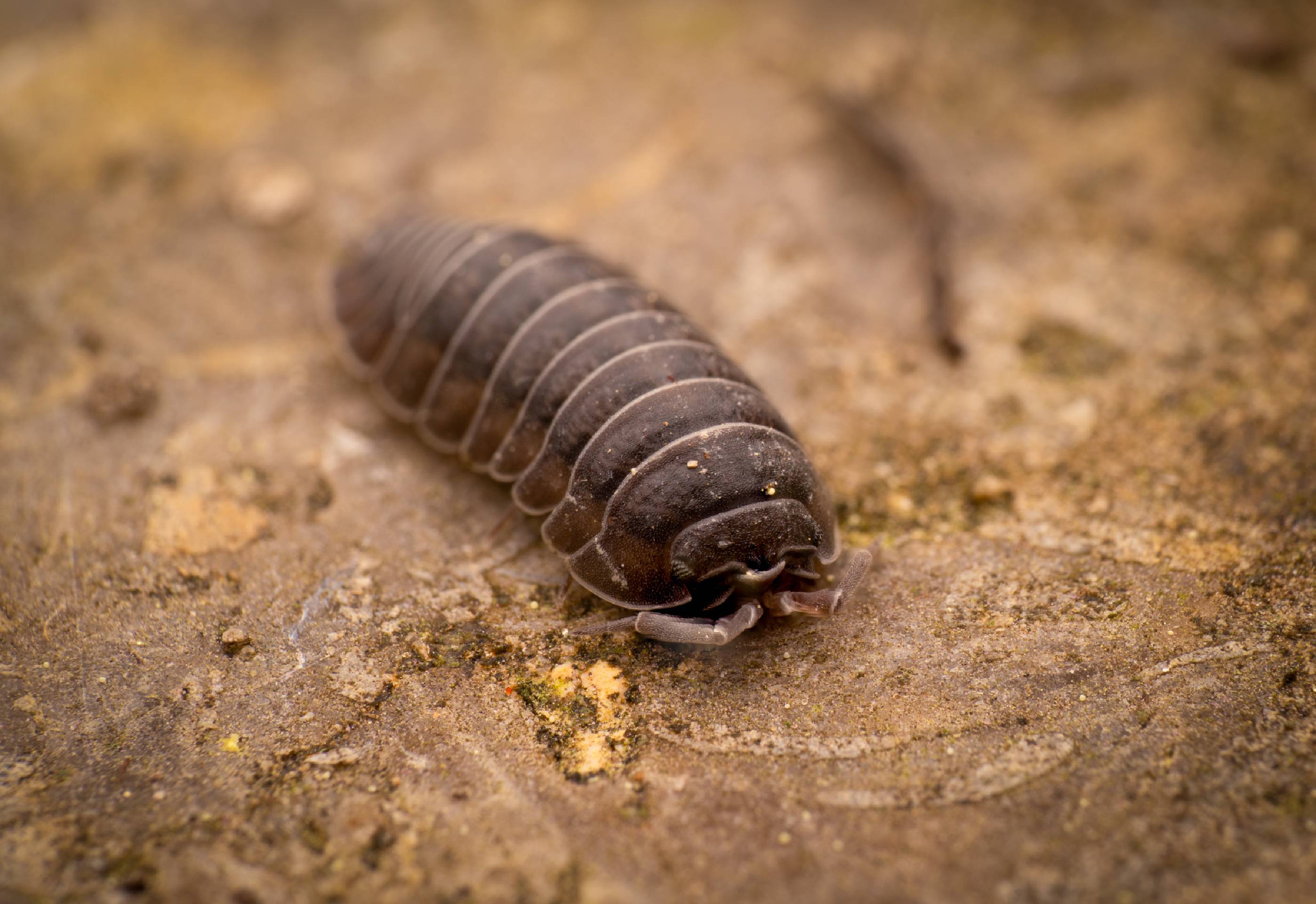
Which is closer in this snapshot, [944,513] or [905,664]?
[905,664]

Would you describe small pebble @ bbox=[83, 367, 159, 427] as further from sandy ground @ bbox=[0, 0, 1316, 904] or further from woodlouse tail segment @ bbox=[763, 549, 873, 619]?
woodlouse tail segment @ bbox=[763, 549, 873, 619]

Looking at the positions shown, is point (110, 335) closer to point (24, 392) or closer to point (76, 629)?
point (24, 392)

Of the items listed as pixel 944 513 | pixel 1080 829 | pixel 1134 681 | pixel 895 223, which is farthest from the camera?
pixel 895 223

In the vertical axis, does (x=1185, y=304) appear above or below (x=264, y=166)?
above

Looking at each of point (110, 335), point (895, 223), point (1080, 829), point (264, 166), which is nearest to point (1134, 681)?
point (1080, 829)

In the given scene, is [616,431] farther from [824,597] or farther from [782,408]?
[782,408]

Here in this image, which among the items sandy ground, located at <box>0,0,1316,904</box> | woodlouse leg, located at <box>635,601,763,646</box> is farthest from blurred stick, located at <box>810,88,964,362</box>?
woodlouse leg, located at <box>635,601,763,646</box>

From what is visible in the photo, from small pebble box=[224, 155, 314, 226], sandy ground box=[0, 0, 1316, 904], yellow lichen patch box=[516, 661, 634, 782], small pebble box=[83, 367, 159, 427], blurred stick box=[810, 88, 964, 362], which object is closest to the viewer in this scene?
sandy ground box=[0, 0, 1316, 904]
